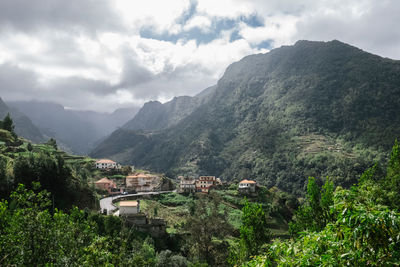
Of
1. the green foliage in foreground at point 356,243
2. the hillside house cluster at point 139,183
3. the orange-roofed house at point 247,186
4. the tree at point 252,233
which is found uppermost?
the green foliage in foreground at point 356,243

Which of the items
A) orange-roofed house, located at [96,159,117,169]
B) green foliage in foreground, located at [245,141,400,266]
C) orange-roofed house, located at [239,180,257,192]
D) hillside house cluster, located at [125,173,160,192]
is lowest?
orange-roofed house, located at [239,180,257,192]

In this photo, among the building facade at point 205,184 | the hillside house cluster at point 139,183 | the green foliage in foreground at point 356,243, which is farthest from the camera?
the building facade at point 205,184

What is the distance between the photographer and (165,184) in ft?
264

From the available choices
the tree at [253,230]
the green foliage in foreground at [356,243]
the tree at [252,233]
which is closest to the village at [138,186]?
the tree at [252,233]

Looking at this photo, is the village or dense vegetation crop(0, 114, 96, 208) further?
the village

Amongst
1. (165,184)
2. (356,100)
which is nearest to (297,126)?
(356,100)

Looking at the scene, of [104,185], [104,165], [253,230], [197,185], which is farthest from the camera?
[104,165]

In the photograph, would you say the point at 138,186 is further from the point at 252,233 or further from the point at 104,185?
the point at 252,233

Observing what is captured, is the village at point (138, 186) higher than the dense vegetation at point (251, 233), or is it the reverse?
the dense vegetation at point (251, 233)

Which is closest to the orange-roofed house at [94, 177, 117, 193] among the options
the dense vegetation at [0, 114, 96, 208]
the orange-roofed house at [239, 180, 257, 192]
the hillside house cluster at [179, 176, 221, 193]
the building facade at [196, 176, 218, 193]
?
the hillside house cluster at [179, 176, 221, 193]

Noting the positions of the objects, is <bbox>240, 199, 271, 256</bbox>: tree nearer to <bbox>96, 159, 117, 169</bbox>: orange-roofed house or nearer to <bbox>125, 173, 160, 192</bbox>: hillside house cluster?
<bbox>125, 173, 160, 192</bbox>: hillside house cluster

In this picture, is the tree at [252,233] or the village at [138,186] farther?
the village at [138,186]

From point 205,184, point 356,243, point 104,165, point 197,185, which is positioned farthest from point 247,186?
point 356,243

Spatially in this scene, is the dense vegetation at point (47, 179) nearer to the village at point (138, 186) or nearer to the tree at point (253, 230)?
the village at point (138, 186)
